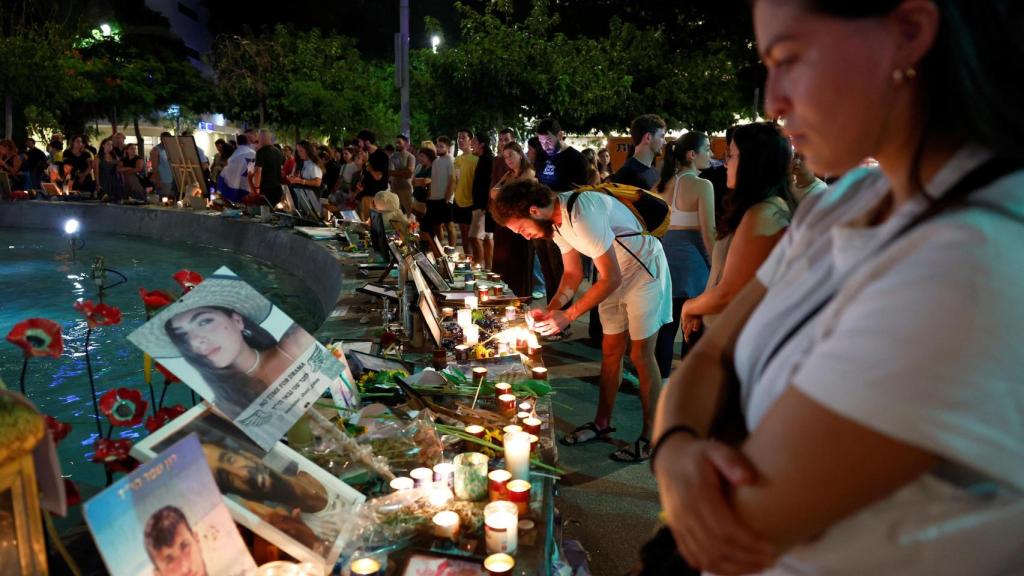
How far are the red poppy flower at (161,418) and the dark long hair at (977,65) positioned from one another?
2.04m

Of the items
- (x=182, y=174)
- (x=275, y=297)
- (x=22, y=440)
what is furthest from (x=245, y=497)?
(x=182, y=174)

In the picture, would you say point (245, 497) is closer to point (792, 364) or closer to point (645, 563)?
point (645, 563)

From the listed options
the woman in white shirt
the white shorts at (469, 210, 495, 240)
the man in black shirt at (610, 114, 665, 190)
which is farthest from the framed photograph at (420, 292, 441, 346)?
the white shorts at (469, 210, 495, 240)

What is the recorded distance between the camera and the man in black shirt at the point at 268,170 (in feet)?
38.3

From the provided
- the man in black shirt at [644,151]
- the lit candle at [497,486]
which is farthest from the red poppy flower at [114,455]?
the man in black shirt at [644,151]

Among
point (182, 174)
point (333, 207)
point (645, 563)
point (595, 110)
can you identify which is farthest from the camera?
point (595, 110)

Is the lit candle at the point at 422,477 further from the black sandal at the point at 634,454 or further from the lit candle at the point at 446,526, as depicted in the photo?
the black sandal at the point at 634,454

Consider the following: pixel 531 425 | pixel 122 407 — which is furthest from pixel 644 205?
pixel 122 407

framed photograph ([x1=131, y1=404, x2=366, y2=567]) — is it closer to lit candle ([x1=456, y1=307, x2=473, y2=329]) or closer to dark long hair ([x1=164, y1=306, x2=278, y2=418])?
dark long hair ([x1=164, y1=306, x2=278, y2=418])

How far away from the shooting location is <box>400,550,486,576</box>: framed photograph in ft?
6.38

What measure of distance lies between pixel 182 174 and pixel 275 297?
7.73 metres

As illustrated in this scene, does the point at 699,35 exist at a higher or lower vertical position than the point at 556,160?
higher

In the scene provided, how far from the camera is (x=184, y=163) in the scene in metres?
14.9

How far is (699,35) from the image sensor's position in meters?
22.7
